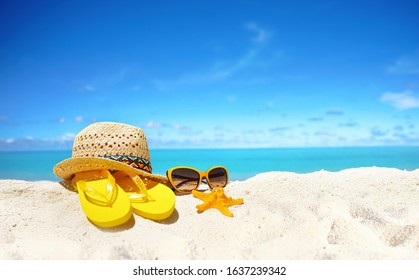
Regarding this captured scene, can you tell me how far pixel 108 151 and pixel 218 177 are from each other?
133 cm

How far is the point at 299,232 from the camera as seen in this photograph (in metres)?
2.81

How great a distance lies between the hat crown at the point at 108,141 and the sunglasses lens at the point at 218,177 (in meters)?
0.83

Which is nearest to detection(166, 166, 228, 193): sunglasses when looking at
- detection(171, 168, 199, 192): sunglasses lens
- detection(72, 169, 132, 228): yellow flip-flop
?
detection(171, 168, 199, 192): sunglasses lens

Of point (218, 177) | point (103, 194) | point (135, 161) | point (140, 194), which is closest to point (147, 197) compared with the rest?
point (140, 194)

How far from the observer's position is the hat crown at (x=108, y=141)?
11.4ft

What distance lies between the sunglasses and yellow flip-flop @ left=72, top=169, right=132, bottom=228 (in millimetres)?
734

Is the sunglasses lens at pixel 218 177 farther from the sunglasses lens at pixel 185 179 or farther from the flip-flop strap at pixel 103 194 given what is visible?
the flip-flop strap at pixel 103 194

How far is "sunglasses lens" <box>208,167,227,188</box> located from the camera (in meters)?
4.13

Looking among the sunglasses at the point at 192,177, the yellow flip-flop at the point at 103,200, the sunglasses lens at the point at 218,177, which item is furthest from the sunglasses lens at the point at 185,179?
the yellow flip-flop at the point at 103,200

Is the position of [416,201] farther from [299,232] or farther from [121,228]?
[121,228]

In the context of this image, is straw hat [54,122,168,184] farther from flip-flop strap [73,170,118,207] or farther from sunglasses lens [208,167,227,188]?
sunglasses lens [208,167,227,188]

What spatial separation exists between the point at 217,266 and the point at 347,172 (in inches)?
117

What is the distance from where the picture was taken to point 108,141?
351 cm

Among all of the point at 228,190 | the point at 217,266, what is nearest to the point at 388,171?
the point at 228,190
